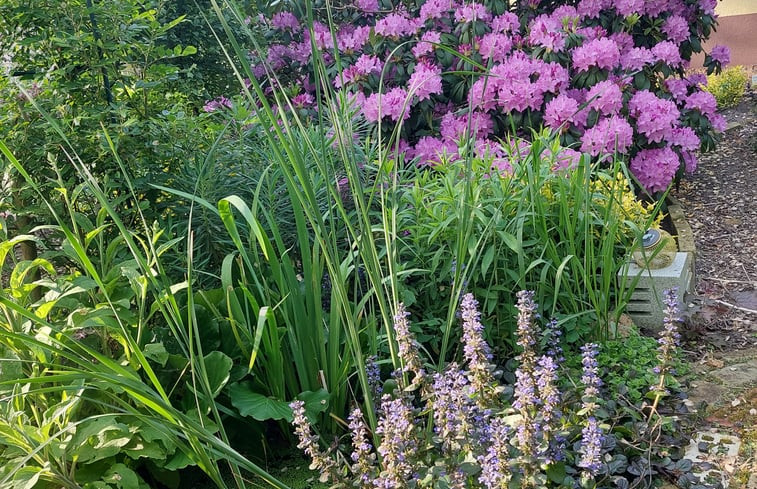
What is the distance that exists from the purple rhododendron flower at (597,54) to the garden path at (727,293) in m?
1.36

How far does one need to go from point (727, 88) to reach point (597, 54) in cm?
428

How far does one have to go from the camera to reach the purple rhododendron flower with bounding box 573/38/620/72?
4.22m

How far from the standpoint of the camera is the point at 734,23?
9.34 meters

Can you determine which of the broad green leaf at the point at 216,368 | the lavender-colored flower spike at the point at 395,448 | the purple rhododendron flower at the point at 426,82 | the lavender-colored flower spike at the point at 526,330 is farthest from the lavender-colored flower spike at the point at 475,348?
the purple rhododendron flower at the point at 426,82

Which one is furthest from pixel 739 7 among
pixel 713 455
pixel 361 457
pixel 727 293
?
pixel 361 457

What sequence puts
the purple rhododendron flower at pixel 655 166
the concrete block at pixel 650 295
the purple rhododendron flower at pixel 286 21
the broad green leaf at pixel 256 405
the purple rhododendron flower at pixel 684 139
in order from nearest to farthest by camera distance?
the broad green leaf at pixel 256 405 → the concrete block at pixel 650 295 → the purple rhododendron flower at pixel 655 166 → the purple rhododendron flower at pixel 684 139 → the purple rhododendron flower at pixel 286 21

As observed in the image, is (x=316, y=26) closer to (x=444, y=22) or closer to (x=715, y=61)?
(x=444, y=22)

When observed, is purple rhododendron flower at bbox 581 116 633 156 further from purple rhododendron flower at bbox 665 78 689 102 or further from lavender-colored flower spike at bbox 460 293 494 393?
lavender-colored flower spike at bbox 460 293 494 393

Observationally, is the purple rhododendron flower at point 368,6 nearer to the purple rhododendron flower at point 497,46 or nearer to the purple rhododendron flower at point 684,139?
the purple rhododendron flower at point 497,46

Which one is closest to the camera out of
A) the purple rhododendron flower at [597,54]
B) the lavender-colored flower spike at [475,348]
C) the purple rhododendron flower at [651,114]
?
the lavender-colored flower spike at [475,348]

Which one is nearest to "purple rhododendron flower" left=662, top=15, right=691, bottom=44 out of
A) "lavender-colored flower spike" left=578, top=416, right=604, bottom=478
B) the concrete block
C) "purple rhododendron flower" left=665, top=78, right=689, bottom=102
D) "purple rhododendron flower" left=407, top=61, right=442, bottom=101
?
"purple rhododendron flower" left=665, top=78, right=689, bottom=102

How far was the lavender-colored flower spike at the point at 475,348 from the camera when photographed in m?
1.87

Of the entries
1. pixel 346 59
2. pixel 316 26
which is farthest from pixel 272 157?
pixel 316 26

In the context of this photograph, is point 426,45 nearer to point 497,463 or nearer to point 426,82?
point 426,82
